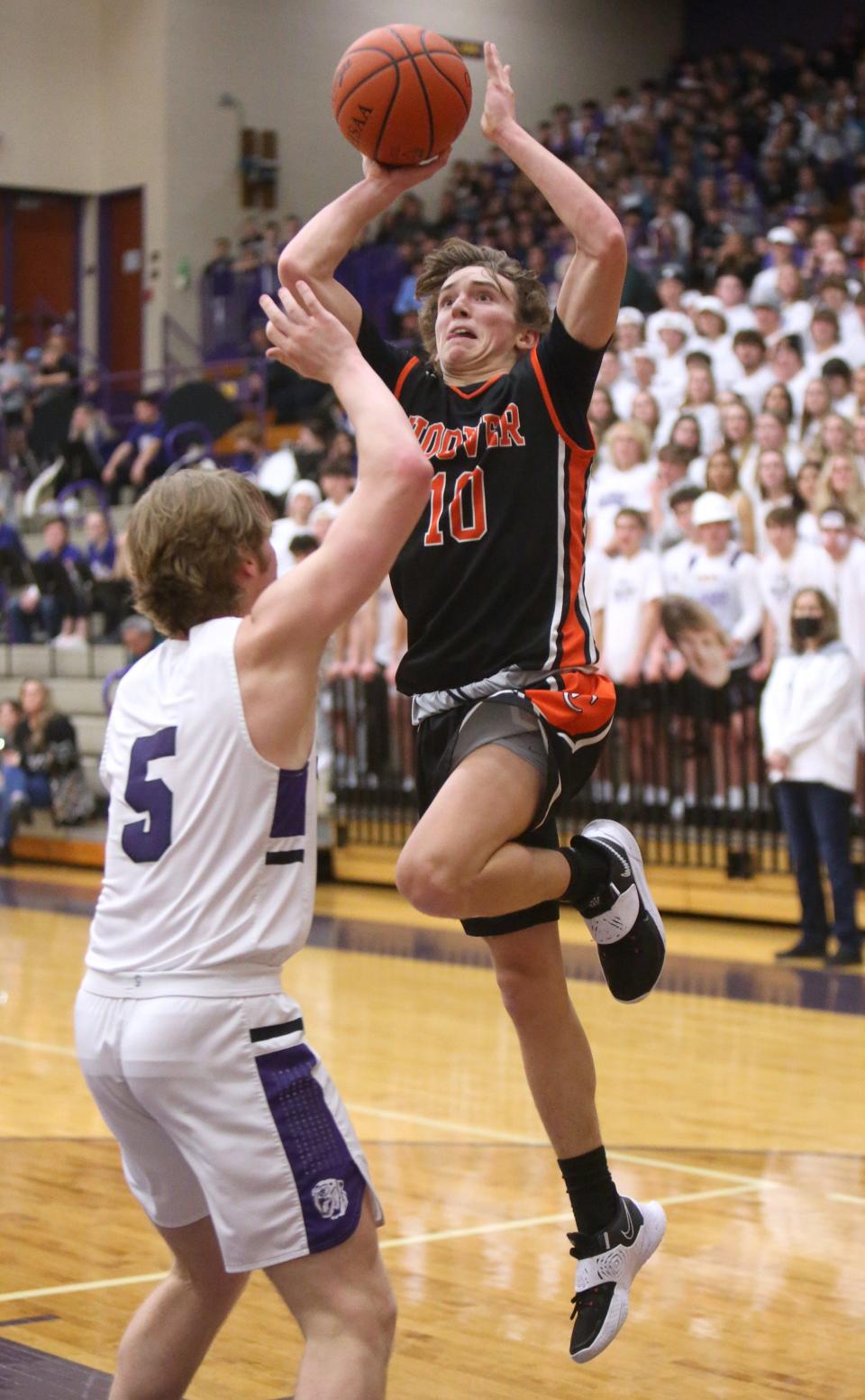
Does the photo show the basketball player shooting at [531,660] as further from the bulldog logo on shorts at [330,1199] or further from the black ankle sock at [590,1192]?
the bulldog logo on shorts at [330,1199]

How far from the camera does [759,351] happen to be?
457 inches

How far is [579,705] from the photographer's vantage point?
379 centimetres

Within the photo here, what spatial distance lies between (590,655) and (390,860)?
816cm

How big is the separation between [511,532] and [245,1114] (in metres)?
1.52

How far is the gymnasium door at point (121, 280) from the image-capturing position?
72.1 feet

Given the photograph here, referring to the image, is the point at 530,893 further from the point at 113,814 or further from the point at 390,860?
the point at 390,860

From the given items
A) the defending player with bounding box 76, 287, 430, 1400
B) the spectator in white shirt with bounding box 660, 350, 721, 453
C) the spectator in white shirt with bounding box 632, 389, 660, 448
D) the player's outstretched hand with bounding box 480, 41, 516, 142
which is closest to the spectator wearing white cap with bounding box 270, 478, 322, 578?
the spectator in white shirt with bounding box 632, 389, 660, 448

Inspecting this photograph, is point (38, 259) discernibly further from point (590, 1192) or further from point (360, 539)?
point (360, 539)

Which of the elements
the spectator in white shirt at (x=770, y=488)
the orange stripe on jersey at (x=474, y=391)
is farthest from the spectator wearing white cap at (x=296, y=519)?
the orange stripe on jersey at (x=474, y=391)

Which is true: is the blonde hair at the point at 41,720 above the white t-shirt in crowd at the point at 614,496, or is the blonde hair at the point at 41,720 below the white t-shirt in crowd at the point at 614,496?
below

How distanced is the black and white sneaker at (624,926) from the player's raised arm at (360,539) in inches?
52.3

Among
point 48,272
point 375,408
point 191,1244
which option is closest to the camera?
point 375,408

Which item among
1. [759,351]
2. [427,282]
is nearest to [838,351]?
[759,351]

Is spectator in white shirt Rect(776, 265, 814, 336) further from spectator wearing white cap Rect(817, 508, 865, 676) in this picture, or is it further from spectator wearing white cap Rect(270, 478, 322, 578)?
spectator wearing white cap Rect(270, 478, 322, 578)
